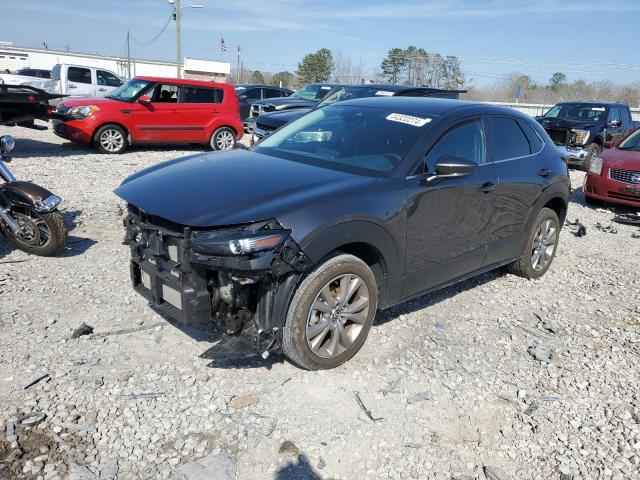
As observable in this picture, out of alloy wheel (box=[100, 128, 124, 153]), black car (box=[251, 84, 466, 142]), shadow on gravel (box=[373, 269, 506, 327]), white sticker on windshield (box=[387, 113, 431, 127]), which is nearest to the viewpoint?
white sticker on windshield (box=[387, 113, 431, 127])

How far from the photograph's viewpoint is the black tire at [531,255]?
215 inches

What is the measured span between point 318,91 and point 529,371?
518 inches

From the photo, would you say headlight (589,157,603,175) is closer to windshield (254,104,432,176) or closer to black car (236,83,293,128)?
windshield (254,104,432,176)

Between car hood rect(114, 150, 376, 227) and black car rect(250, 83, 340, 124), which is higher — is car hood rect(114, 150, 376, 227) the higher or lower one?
the lower one

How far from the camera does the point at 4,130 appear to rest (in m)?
15.1

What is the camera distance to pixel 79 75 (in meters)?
18.1

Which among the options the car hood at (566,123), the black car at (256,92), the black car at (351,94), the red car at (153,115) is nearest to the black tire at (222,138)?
the red car at (153,115)

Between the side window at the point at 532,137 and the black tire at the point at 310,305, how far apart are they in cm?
261

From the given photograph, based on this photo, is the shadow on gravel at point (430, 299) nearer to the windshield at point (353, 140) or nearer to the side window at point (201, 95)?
the windshield at point (353, 140)

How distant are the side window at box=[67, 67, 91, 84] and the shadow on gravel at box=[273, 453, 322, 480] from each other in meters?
18.4

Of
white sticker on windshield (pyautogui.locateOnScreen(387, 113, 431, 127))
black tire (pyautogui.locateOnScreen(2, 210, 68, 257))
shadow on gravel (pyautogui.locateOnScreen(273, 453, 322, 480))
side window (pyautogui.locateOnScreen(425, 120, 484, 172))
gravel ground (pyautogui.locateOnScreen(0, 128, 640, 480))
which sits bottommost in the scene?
shadow on gravel (pyautogui.locateOnScreen(273, 453, 322, 480))

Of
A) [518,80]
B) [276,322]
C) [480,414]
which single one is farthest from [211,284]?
[518,80]

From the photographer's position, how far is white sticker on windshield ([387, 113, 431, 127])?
4211 mm

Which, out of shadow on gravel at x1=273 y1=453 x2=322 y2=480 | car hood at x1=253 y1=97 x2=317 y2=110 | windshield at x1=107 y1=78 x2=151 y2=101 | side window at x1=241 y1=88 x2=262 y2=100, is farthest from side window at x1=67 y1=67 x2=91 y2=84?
shadow on gravel at x1=273 y1=453 x2=322 y2=480
